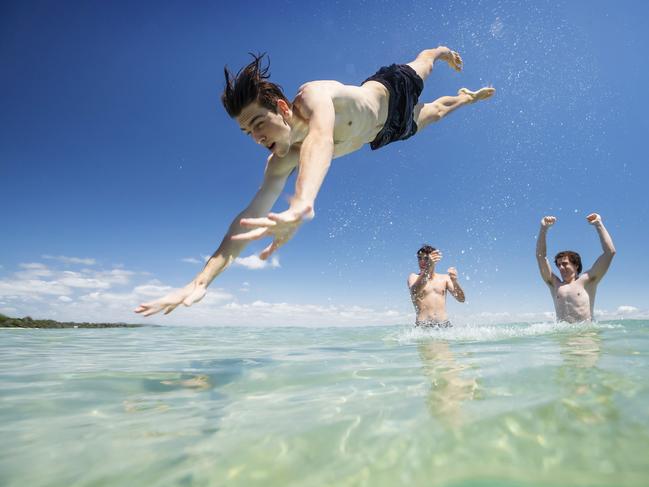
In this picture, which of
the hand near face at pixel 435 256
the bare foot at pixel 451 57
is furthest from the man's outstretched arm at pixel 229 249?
the hand near face at pixel 435 256

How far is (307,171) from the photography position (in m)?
2.94

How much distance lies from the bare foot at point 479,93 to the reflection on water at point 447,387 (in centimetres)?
430

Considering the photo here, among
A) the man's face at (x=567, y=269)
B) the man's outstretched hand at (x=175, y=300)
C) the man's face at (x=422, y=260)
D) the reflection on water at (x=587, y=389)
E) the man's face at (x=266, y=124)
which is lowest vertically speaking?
the reflection on water at (x=587, y=389)

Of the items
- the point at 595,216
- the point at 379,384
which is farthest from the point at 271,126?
the point at 595,216

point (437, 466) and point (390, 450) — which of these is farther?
point (390, 450)

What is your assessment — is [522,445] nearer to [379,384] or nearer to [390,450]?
[390,450]

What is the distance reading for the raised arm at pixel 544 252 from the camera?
781cm

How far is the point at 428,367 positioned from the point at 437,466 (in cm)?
191

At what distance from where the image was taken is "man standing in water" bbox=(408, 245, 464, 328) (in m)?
8.75

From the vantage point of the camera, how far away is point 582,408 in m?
1.91

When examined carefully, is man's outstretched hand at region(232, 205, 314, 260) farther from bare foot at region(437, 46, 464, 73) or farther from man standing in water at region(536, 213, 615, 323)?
man standing in water at region(536, 213, 615, 323)

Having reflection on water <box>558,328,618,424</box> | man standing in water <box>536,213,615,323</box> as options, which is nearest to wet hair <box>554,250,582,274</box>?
man standing in water <box>536,213,615,323</box>

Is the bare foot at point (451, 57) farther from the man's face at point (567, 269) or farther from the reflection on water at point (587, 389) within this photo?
the reflection on water at point (587, 389)

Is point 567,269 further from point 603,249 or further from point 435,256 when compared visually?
point 435,256
